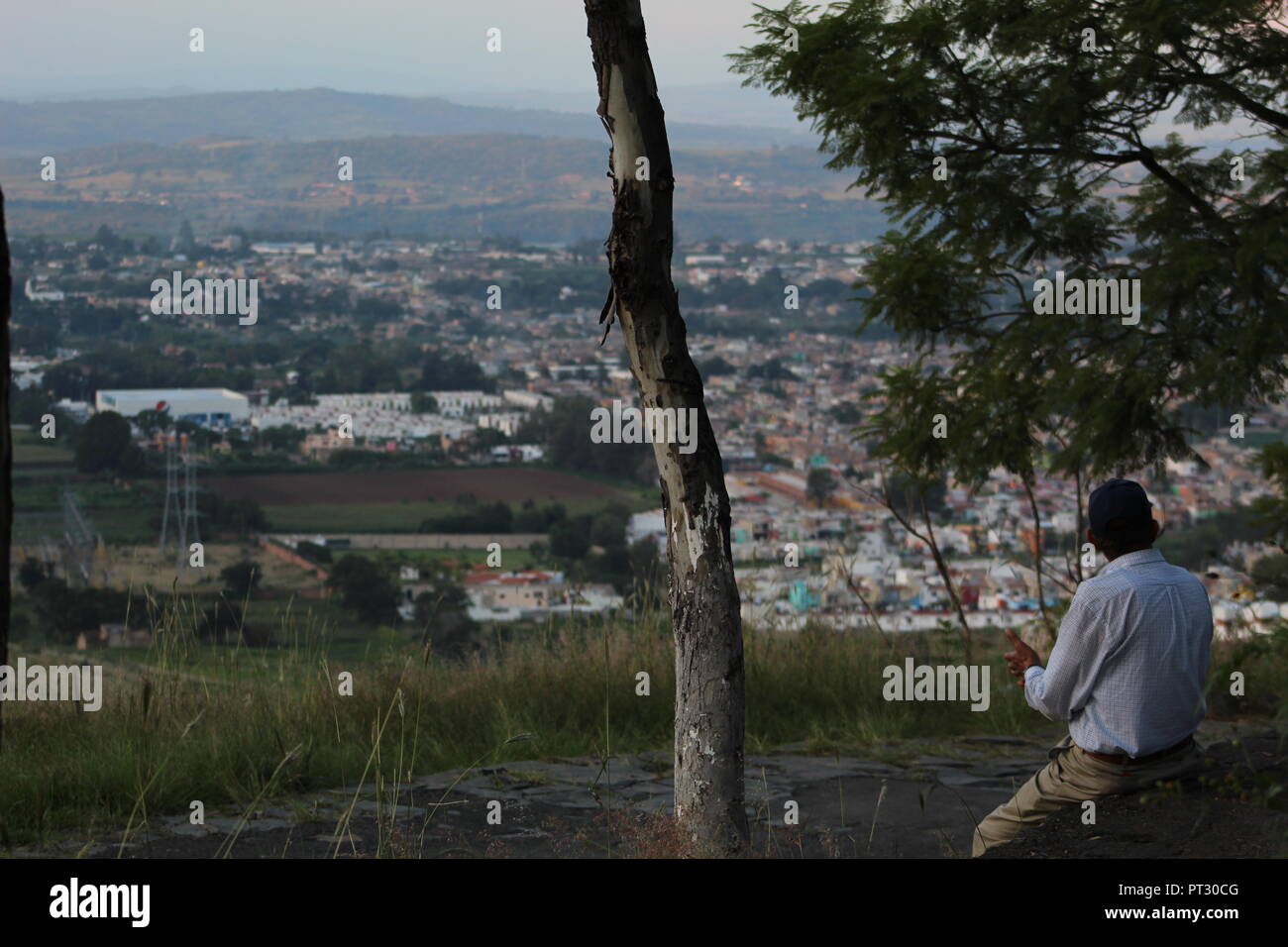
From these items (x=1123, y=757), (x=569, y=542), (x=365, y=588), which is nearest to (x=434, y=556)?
(x=569, y=542)

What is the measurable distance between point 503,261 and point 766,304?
15.6 metres

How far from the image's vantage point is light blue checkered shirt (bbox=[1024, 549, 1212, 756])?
159 inches

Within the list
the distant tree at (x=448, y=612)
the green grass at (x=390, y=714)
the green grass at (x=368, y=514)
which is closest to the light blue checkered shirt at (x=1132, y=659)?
the green grass at (x=390, y=714)

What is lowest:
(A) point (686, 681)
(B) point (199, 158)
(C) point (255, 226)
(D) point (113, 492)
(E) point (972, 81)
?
(D) point (113, 492)

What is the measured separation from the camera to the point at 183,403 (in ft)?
128

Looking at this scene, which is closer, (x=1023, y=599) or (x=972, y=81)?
(x=972, y=81)

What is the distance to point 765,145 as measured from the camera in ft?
353

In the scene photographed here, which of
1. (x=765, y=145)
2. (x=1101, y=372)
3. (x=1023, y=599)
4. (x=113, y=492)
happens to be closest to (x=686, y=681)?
(x=1101, y=372)

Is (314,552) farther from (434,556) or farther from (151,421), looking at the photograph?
(151,421)

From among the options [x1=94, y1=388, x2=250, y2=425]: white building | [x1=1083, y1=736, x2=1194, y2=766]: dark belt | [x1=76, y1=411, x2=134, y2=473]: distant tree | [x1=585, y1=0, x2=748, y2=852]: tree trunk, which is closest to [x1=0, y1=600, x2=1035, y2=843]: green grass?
[x1=585, y1=0, x2=748, y2=852]: tree trunk

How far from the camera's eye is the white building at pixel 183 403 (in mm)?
36562

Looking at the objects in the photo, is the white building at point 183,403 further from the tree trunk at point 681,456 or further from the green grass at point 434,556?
the tree trunk at point 681,456
